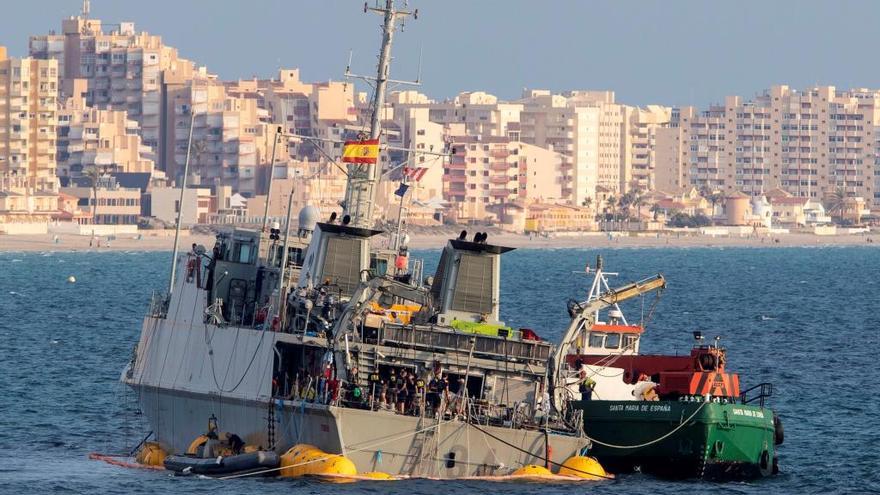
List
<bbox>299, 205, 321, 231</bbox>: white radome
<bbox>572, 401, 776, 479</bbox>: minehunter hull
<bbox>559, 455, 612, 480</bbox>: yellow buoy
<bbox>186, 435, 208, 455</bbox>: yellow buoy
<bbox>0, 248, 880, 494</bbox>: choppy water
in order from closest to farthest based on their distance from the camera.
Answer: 1. <bbox>559, 455, 612, 480</bbox>: yellow buoy
2. <bbox>0, 248, 880, 494</bbox>: choppy water
3. <bbox>572, 401, 776, 479</bbox>: minehunter hull
4. <bbox>186, 435, 208, 455</bbox>: yellow buoy
5. <bbox>299, 205, 321, 231</bbox>: white radome

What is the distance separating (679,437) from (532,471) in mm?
4421

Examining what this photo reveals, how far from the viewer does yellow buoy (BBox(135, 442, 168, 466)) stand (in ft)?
151

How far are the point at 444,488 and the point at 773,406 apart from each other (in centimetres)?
2553

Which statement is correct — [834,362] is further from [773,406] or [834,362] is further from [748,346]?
[773,406]

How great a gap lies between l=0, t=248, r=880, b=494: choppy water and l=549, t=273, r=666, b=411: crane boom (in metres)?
2.53

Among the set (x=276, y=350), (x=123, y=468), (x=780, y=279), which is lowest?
(x=123, y=468)

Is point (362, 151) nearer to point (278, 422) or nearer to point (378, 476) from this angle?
point (278, 422)

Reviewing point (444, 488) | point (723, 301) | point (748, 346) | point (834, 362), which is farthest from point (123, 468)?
point (723, 301)

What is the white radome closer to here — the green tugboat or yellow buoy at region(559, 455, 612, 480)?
the green tugboat

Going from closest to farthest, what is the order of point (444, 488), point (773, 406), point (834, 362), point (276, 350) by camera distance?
point (444, 488) < point (276, 350) < point (773, 406) < point (834, 362)

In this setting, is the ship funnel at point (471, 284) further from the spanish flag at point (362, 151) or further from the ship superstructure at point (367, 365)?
the spanish flag at point (362, 151)

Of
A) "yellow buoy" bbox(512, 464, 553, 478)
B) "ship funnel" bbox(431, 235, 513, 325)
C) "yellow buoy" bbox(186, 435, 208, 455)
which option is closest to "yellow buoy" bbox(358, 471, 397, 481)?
"yellow buoy" bbox(512, 464, 553, 478)

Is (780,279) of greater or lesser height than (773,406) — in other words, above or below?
above

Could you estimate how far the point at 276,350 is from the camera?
138 ft
